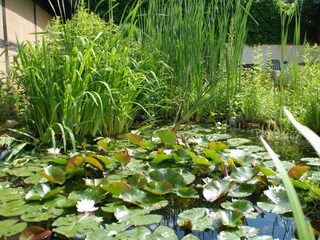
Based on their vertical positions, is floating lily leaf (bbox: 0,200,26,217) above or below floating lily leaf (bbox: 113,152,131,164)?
below

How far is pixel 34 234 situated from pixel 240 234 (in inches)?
25.9

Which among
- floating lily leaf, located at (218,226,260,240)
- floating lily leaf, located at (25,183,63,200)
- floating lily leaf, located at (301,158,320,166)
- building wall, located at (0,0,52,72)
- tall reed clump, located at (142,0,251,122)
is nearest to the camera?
floating lily leaf, located at (218,226,260,240)

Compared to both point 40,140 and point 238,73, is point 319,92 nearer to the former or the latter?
point 238,73

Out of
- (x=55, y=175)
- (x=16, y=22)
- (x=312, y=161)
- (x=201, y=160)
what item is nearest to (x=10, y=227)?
(x=55, y=175)

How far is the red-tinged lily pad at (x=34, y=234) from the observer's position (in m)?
1.09

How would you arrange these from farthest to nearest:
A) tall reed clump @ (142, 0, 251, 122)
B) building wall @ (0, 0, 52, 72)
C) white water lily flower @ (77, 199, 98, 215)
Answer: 1. building wall @ (0, 0, 52, 72)
2. tall reed clump @ (142, 0, 251, 122)
3. white water lily flower @ (77, 199, 98, 215)

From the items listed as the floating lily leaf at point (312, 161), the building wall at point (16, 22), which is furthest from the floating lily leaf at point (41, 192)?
the building wall at point (16, 22)

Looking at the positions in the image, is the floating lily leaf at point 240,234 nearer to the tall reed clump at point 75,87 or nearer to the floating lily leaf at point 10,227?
the floating lily leaf at point 10,227

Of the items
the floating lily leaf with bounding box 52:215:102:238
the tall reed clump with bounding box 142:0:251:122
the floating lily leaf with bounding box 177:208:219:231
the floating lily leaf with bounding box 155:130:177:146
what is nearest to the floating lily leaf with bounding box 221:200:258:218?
the floating lily leaf with bounding box 177:208:219:231

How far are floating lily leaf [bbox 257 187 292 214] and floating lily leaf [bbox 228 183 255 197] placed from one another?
100 millimetres

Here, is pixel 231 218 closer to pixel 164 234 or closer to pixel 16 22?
pixel 164 234

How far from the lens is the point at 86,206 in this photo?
51.2 inches

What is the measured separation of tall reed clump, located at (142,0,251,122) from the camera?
3.25 m

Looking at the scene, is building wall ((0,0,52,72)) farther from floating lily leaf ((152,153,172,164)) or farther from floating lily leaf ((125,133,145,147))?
floating lily leaf ((152,153,172,164))
